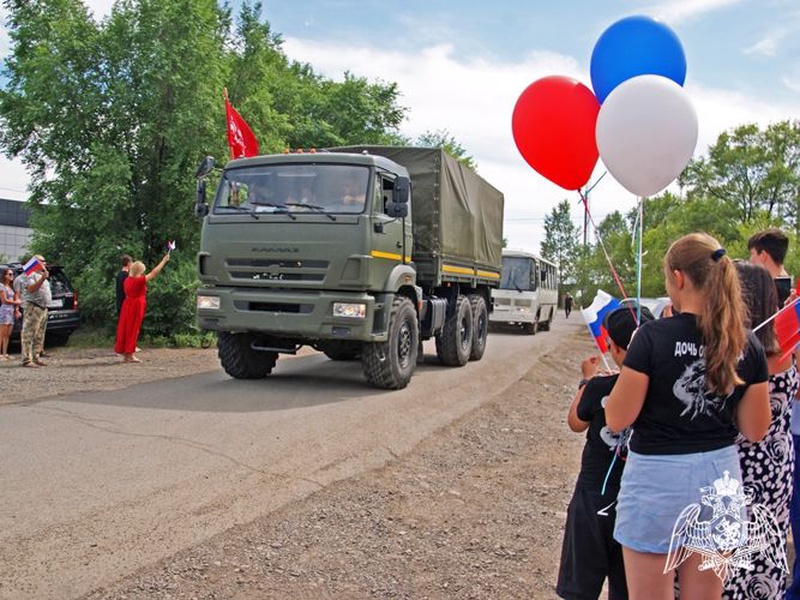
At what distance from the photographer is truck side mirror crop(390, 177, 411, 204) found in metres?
8.48

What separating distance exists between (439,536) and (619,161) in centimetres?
244

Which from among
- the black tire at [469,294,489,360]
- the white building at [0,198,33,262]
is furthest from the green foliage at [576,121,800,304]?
the white building at [0,198,33,262]

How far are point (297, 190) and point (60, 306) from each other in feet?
21.8

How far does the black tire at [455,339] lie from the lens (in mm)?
11562

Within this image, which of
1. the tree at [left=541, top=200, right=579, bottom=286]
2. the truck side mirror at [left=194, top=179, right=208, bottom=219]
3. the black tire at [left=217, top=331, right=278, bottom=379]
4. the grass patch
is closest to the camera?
the truck side mirror at [left=194, top=179, right=208, bottom=219]

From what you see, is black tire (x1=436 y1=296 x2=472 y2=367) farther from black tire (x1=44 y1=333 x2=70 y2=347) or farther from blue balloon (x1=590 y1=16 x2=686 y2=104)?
blue balloon (x1=590 y1=16 x2=686 y2=104)

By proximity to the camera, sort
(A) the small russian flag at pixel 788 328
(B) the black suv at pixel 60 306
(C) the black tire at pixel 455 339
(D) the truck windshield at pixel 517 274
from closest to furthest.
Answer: (A) the small russian flag at pixel 788 328 → (C) the black tire at pixel 455 339 → (B) the black suv at pixel 60 306 → (D) the truck windshield at pixel 517 274

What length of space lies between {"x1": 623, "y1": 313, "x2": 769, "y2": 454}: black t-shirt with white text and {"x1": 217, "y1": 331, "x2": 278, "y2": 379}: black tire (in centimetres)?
724

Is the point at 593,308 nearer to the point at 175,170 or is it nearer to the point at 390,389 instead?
the point at 390,389

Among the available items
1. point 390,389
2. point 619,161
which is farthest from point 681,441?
point 390,389

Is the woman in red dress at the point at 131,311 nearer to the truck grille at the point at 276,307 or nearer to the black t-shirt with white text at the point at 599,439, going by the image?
the truck grille at the point at 276,307

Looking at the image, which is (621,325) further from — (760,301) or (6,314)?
(6,314)

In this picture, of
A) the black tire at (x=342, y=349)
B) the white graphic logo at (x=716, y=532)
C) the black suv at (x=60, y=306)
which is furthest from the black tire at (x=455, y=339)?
the white graphic logo at (x=716, y=532)

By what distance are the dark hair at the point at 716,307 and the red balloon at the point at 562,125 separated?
1811 millimetres
